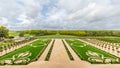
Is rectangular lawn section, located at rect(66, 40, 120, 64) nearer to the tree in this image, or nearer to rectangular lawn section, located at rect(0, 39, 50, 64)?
rectangular lawn section, located at rect(0, 39, 50, 64)

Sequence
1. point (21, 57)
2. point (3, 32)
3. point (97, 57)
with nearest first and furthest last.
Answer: point (97, 57) → point (21, 57) → point (3, 32)

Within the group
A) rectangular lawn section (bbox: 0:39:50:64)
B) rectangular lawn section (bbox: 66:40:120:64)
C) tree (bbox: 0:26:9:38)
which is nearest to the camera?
rectangular lawn section (bbox: 66:40:120:64)

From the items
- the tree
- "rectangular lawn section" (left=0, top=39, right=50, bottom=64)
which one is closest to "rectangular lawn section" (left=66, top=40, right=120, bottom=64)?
"rectangular lawn section" (left=0, top=39, right=50, bottom=64)

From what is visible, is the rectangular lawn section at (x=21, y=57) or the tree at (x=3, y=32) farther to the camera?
the tree at (x=3, y=32)

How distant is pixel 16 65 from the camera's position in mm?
15219

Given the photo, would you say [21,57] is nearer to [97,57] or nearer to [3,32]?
[97,57]

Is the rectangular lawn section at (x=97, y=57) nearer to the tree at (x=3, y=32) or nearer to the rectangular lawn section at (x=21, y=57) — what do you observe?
the rectangular lawn section at (x=21, y=57)

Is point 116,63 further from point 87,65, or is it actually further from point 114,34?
point 114,34

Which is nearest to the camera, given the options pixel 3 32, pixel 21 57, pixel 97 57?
pixel 97 57

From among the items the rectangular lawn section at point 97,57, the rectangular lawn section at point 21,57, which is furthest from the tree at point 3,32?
the rectangular lawn section at point 97,57

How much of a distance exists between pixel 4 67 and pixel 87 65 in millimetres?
8137

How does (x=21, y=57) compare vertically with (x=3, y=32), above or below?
below

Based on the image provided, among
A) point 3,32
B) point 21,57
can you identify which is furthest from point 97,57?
point 3,32

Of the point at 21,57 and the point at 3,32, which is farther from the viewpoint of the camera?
the point at 3,32
